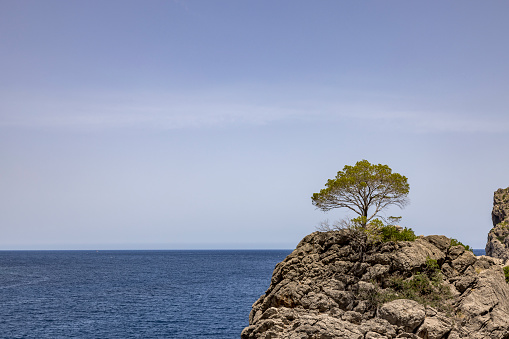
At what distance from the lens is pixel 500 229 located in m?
112

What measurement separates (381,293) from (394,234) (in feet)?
22.2

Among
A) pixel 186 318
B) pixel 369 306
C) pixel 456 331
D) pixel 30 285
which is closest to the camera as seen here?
pixel 456 331

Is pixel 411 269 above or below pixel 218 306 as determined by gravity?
above

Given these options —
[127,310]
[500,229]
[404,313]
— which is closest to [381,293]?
[404,313]

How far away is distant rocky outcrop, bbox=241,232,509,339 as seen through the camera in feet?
110

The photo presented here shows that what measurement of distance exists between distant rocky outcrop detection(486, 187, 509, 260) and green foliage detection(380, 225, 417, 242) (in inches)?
2768

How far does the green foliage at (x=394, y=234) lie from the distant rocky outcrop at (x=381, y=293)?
2.47 ft

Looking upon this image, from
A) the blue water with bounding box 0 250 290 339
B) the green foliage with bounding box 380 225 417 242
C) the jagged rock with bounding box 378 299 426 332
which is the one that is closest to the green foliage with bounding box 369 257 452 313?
the jagged rock with bounding box 378 299 426 332

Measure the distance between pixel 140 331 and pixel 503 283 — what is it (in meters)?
48.0

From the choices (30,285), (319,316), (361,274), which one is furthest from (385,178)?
(30,285)

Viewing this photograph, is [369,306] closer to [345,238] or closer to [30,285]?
[345,238]

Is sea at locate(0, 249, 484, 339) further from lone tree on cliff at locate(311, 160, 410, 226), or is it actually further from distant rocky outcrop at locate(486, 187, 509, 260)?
distant rocky outcrop at locate(486, 187, 509, 260)

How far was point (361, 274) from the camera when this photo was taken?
3878 centimetres

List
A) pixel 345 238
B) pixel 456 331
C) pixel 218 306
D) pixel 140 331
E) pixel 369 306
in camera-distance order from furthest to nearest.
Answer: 1. pixel 218 306
2. pixel 140 331
3. pixel 345 238
4. pixel 369 306
5. pixel 456 331
